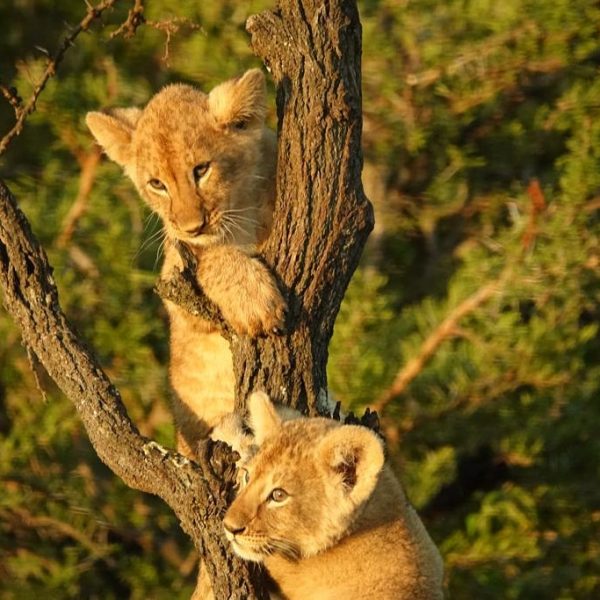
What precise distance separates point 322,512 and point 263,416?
14.9 inches

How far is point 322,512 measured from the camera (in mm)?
5430

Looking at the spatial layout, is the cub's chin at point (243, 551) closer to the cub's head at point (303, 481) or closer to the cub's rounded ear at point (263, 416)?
the cub's head at point (303, 481)

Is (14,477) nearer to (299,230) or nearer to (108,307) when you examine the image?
(108,307)

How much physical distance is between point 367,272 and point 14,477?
2.70m

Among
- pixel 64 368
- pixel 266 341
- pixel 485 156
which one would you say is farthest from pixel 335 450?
pixel 485 156

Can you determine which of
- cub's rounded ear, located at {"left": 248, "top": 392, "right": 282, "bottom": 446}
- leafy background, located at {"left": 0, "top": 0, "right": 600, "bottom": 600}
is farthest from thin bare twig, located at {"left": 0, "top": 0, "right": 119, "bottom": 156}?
leafy background, located at {"left": 0, "top": 0, "right": 600, "bottom": 600}

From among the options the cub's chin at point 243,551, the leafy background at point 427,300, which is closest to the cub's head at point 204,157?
the cub's chin at point 243,551

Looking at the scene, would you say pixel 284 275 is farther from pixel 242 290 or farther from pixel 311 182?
pixel 311 182

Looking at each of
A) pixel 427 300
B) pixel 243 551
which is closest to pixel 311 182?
pixel 243 551

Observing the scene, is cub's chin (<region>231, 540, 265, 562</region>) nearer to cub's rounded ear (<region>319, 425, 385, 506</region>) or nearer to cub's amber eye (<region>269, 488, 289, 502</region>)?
cub's amber eye (<region>269, 488, 289, 502</region>)

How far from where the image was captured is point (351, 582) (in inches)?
214

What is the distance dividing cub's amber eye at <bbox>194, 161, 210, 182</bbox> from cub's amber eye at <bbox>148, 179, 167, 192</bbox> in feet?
0.43

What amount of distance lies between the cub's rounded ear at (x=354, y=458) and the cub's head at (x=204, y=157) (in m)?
1.02

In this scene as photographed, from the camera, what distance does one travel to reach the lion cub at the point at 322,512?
210 inches
